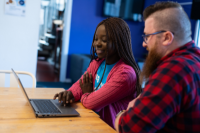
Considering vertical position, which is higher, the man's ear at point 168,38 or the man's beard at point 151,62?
the man's ear at point 168,38

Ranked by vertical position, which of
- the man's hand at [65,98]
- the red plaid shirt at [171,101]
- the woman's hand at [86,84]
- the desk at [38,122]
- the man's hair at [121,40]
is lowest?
the desk at [38,122]

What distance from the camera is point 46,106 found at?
1.25 meters

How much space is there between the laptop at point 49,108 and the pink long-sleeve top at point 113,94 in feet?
0.49

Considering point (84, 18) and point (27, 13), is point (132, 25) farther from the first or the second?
point (27, 13)

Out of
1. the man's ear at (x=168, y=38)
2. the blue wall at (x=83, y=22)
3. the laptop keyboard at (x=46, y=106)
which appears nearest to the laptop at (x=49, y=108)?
the laptop keyboard at (x=46, y=106)

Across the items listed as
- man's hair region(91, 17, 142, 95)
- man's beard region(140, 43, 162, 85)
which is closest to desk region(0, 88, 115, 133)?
man's beard region(140, 43, 162, 85)

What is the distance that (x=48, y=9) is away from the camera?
9.39 meters

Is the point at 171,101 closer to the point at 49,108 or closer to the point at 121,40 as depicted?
the point at 49,108

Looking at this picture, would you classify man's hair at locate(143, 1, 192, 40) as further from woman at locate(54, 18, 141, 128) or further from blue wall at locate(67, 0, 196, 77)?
blue wall at locate(67, 0, 196, 77)

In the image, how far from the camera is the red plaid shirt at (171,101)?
702 millimetres

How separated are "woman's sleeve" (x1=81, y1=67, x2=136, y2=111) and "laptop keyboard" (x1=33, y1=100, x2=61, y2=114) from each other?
8.0 inches

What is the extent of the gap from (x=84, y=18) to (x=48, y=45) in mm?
3650

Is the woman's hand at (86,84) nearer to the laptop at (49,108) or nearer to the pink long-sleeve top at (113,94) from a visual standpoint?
the pink long-sleeve top at (113,94)

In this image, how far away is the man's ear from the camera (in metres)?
0.80
